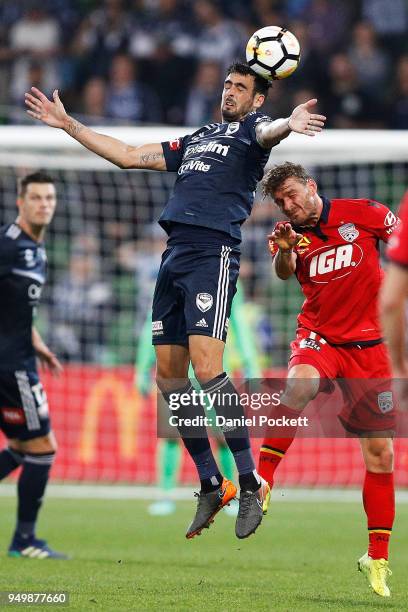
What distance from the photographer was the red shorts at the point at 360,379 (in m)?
7.33

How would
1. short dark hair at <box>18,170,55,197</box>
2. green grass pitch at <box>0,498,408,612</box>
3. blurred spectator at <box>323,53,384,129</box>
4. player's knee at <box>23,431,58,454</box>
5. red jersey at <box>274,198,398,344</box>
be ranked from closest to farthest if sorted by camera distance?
green grass pitch at <box>0,498,408,612</box>, red jersey at <box>274,198,398,344</box>, player's knee at <box>23,431,58,454</box>, short dark hair at <box>18,170,55,197</box>, blurred spectator at <box>323,53,384,129</box>

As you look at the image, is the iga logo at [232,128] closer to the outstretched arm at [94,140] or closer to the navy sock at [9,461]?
the outstretched arm at [94,140]

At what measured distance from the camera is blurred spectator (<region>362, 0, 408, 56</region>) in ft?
58.5

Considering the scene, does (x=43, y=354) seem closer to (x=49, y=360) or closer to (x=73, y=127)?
(x=49, y=360)

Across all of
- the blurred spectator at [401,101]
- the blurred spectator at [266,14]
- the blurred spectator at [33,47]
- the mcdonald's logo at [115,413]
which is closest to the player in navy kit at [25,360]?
the mcdonald's logo at [115,413]

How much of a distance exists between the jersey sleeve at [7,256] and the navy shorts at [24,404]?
792 mm

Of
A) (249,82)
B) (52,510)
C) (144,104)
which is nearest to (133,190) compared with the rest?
(144,104)

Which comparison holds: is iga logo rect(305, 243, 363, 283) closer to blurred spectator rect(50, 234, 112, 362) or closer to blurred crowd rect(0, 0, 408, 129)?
blurred spectator rect(50, 234, 112, 362)

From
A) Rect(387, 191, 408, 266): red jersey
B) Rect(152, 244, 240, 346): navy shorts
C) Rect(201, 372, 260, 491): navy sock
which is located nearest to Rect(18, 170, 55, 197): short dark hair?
Rect(152, 244, 240, 346): navy shorts

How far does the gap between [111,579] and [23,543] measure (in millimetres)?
1591

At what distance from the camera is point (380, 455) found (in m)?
7.35

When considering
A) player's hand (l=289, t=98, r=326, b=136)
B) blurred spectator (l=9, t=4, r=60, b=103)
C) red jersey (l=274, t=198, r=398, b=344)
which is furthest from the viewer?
blurred spectator (l=9, t=4, r=60, b=103)

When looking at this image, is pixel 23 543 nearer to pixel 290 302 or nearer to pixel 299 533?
pixel 299 533

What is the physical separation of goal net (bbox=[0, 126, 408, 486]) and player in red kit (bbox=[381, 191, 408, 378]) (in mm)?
7949
